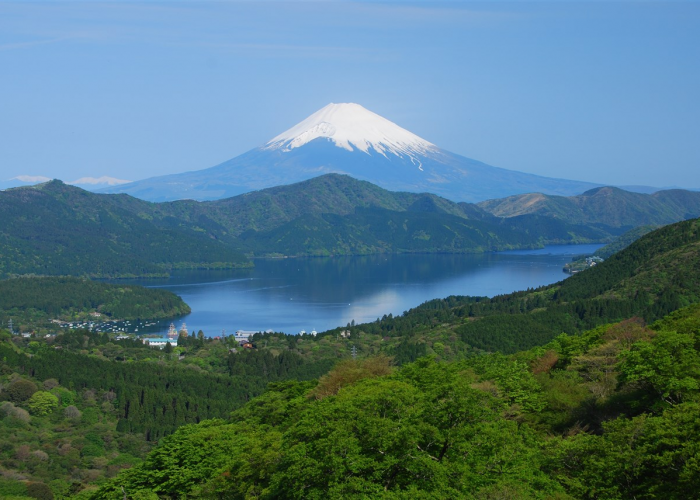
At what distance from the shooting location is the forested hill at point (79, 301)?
4653 inches

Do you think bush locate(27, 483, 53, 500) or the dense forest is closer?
the dense forest

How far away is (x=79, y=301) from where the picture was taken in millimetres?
124438

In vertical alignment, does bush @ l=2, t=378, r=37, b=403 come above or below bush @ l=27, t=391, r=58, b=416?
above

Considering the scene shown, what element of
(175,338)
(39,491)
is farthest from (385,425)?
(175,338)

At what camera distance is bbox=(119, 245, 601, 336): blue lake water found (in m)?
109

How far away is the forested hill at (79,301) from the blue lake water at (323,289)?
20.3ft

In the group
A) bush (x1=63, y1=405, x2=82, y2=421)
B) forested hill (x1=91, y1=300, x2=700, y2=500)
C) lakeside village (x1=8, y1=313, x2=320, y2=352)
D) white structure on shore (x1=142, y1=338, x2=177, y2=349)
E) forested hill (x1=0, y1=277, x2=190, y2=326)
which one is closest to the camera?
forested hill (x1=91, y1=300, x2=700, y2=500)

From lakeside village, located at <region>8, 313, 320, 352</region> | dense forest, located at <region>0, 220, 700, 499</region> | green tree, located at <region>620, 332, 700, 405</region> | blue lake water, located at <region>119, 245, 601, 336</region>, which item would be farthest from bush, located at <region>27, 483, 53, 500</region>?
blue lake water, located at <region>119, 245, 601, 336</region>

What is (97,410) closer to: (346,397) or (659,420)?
(346,397)

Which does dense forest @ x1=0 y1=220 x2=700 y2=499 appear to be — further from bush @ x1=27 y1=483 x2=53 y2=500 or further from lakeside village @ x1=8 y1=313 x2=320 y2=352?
lakeside village @ x1=8 y1=313 x2=320 y2=352

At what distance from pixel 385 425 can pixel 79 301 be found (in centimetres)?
11279

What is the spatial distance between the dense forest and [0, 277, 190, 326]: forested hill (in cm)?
5117

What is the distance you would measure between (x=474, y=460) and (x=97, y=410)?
43.8m

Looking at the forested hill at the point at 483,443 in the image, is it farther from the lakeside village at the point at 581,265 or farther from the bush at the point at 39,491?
the lakeside village at the point at 581,265
